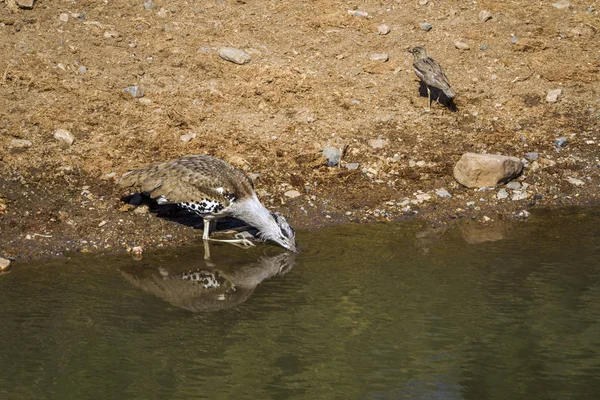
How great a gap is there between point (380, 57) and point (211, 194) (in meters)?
5.43

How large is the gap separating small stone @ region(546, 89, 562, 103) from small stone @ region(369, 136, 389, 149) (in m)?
3.03

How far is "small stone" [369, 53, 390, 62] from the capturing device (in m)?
13.5

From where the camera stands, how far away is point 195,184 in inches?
366

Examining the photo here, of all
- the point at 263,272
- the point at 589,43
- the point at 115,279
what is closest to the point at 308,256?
the point at 263,272

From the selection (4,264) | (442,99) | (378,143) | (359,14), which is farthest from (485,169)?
(4,264)

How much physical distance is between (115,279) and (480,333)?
3.82 meters

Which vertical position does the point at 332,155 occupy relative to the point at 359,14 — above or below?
below

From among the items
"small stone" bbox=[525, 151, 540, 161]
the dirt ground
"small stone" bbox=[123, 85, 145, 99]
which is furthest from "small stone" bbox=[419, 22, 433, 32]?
"small stone" bbox=[123, 85, 145, 99]

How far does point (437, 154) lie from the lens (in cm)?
1155

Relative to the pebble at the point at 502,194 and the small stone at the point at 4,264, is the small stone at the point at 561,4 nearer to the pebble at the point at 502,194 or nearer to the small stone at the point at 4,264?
the pebble at the point at 502,194

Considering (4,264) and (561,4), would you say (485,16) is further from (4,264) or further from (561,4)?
(4,264)

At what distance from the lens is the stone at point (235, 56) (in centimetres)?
1310

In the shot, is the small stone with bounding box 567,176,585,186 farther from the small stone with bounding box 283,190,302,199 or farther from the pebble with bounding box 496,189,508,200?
the small stone with bounding box 283,190,302,199

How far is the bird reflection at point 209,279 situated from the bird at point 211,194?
33 centimetres
